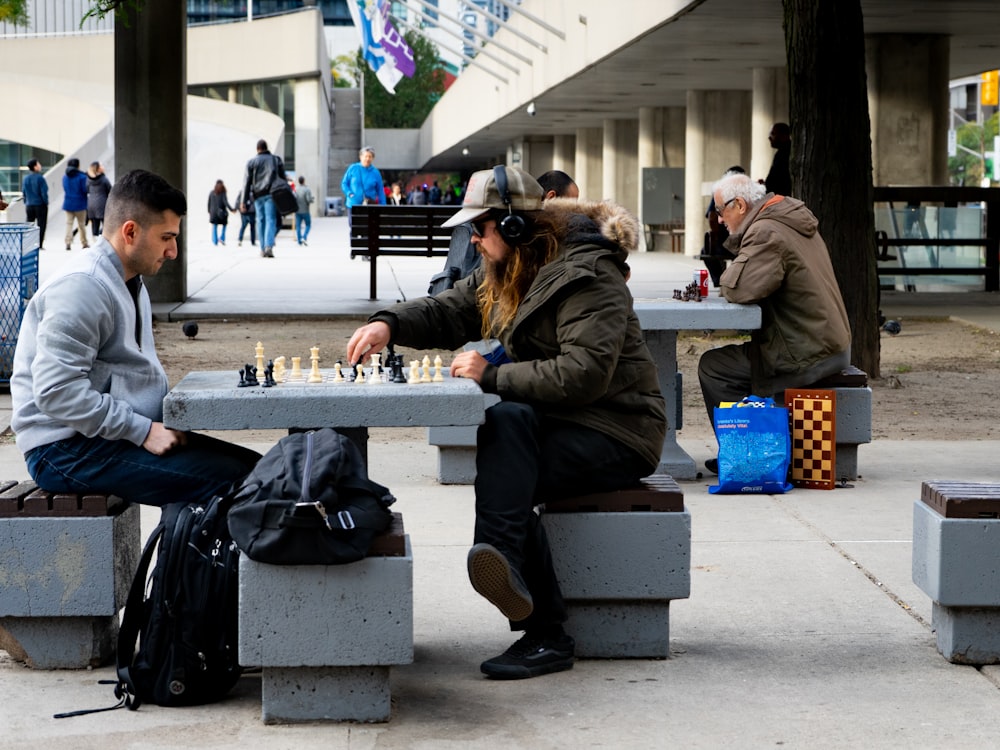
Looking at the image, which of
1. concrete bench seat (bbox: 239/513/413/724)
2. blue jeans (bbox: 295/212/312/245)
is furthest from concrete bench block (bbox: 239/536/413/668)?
blue jeans (bbox: 295/212/312/245)

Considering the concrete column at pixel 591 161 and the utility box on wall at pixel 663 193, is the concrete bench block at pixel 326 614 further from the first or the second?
the concrete column at pixel 591 161

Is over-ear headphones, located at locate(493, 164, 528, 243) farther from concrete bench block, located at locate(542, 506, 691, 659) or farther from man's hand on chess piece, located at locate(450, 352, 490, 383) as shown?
concrete bench block, located at locate(542, 506, 691, 659)

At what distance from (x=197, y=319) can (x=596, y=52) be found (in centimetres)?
1176

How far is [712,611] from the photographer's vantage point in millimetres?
5457

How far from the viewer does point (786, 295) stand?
7.67 metres

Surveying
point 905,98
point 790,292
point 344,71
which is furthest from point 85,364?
point 344,71

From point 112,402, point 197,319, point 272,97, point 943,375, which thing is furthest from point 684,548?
point 272,97

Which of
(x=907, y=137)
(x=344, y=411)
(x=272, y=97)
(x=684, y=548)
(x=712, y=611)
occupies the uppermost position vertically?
(x=272, y=97)

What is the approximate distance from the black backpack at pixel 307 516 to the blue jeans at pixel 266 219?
2361 cm

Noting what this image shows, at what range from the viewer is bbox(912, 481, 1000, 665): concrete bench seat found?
467cm

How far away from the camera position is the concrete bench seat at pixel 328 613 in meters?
4.14

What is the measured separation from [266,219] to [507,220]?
24.1 meters

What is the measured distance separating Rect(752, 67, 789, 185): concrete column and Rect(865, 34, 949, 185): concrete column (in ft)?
13.6

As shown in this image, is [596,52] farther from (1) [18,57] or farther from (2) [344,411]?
(1) [18,57]
